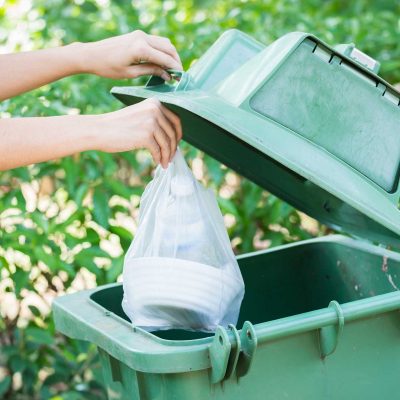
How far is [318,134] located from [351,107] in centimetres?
12

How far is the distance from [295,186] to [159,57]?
21.3 inches

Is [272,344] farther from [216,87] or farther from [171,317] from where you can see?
[216,87]

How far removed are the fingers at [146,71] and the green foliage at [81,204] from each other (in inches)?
22.9

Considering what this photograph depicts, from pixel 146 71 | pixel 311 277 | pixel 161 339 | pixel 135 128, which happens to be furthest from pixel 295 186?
pixel 161 339

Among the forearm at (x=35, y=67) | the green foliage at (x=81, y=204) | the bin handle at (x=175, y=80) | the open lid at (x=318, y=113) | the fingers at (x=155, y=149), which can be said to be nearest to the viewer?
the open lid at (x=318, y=113)

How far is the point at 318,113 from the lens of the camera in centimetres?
201

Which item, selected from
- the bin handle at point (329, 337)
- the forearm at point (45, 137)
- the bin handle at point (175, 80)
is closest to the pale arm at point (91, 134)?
the forearm at point (45, 137)

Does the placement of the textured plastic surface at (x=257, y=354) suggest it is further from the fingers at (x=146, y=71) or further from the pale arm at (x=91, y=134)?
the fingers at (x=146, y=71)

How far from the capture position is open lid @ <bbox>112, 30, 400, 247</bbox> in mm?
1850

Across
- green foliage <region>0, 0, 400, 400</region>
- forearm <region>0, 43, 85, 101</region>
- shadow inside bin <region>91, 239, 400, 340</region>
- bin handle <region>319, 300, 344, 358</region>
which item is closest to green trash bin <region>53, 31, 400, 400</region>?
bin handle <region>319, 300, 344, 358</region>

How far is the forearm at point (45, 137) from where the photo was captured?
1.92 m

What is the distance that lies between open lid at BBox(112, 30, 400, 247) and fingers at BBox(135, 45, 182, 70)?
8cm

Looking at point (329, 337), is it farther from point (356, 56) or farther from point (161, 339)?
point (356, 56)

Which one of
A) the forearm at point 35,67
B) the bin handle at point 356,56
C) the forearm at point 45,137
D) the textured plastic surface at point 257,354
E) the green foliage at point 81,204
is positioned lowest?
the green foliage at point 81,204
